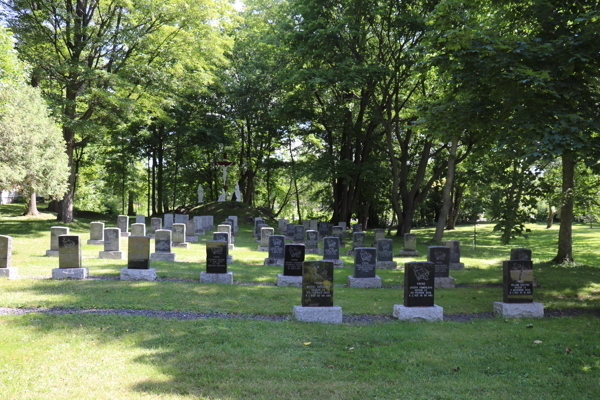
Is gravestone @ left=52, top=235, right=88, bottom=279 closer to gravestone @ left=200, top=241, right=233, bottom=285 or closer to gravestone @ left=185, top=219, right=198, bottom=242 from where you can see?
gravestone @ left=200, top=241, right=233, bottom=285

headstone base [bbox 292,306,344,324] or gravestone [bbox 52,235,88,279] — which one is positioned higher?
gravestone [bbox 52,235,88,279]

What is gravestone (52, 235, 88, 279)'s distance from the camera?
35.8 feet

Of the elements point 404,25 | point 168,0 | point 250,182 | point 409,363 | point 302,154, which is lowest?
point 409,363

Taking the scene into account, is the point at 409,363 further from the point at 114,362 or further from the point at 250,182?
the point at 250,182

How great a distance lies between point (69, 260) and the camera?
11.1 m

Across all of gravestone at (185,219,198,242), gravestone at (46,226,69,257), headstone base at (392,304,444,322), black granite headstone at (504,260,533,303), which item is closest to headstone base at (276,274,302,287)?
headstone base at (392,304,444,322)

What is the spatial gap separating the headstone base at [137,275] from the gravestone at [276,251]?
498cm

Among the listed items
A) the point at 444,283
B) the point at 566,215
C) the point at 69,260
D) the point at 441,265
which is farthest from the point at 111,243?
the point at 566,215

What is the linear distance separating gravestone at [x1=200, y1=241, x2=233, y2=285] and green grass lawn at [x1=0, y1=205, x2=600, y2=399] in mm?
659

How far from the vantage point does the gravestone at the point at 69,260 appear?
10.9 meters

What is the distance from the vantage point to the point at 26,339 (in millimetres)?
6215

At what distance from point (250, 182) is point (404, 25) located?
21.5m

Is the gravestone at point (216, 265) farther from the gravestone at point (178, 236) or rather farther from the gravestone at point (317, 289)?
the gravestone at point (178, 236)

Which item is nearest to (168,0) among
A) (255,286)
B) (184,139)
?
(184,139)
